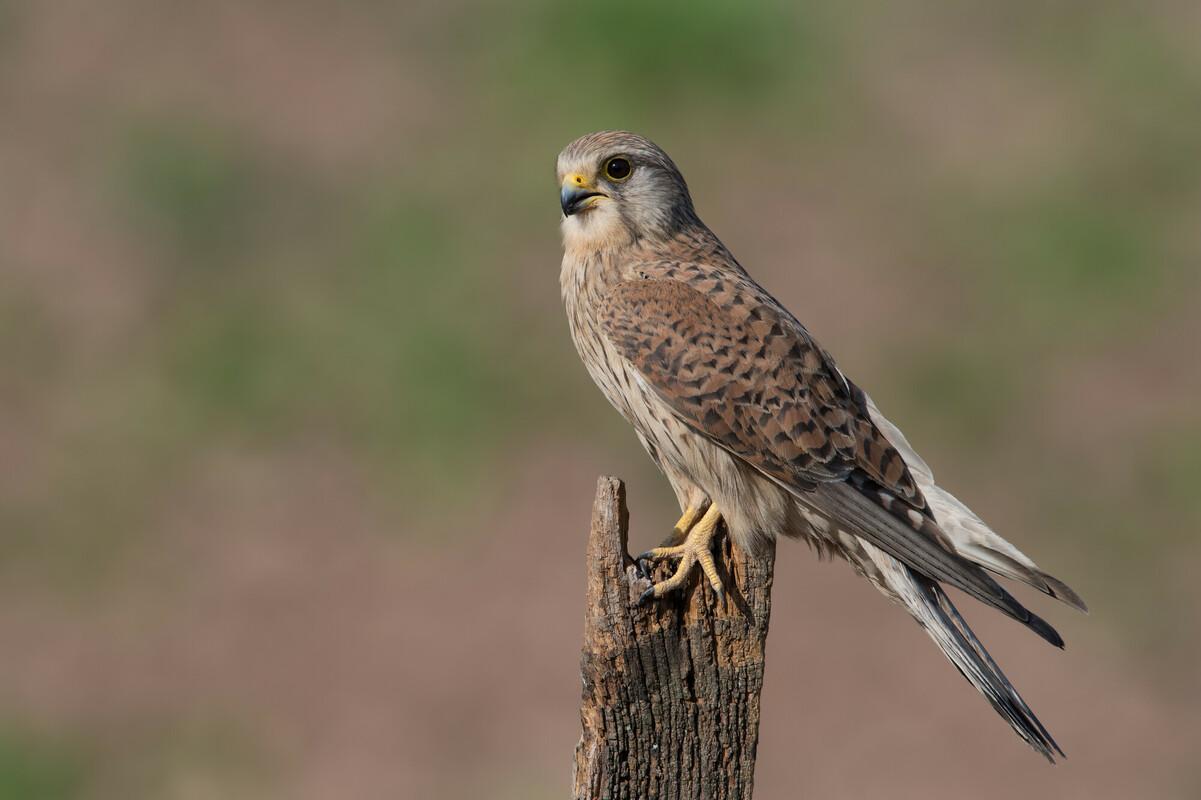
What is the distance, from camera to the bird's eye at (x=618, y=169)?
5110 mm

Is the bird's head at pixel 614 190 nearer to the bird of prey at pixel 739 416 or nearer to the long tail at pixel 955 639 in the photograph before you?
the bird of prey at pixel 739 416

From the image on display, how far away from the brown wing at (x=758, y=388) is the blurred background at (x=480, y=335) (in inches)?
147

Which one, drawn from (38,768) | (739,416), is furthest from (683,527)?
(38,768)

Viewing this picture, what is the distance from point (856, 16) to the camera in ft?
41.4

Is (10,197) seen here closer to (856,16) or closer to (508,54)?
(508,54)

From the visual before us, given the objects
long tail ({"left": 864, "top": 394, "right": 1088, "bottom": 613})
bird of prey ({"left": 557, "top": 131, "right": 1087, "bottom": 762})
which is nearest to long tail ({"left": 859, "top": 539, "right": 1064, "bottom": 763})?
bird of prey ({"left": 557, "top": 131, "right": 1087, "bottom": 762})

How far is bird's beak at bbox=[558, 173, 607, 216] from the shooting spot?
5098mm

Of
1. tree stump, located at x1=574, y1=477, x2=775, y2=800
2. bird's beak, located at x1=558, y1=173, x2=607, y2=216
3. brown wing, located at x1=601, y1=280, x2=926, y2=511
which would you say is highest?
bird's beak, located at x1=558, y1=173, x2=607, y2=216

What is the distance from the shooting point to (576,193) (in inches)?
201

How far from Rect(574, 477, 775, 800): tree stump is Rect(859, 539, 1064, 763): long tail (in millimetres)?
549

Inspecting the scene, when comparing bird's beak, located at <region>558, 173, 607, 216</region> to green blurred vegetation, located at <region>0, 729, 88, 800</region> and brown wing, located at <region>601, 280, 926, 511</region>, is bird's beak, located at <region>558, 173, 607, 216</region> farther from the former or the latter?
green blurred vegetation, located at <region>0, 729, 88, 800</region>

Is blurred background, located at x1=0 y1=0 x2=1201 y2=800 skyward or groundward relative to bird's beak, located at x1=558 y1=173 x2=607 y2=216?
skyward

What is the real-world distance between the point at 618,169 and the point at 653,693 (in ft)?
5.84

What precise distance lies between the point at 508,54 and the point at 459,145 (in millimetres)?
927
